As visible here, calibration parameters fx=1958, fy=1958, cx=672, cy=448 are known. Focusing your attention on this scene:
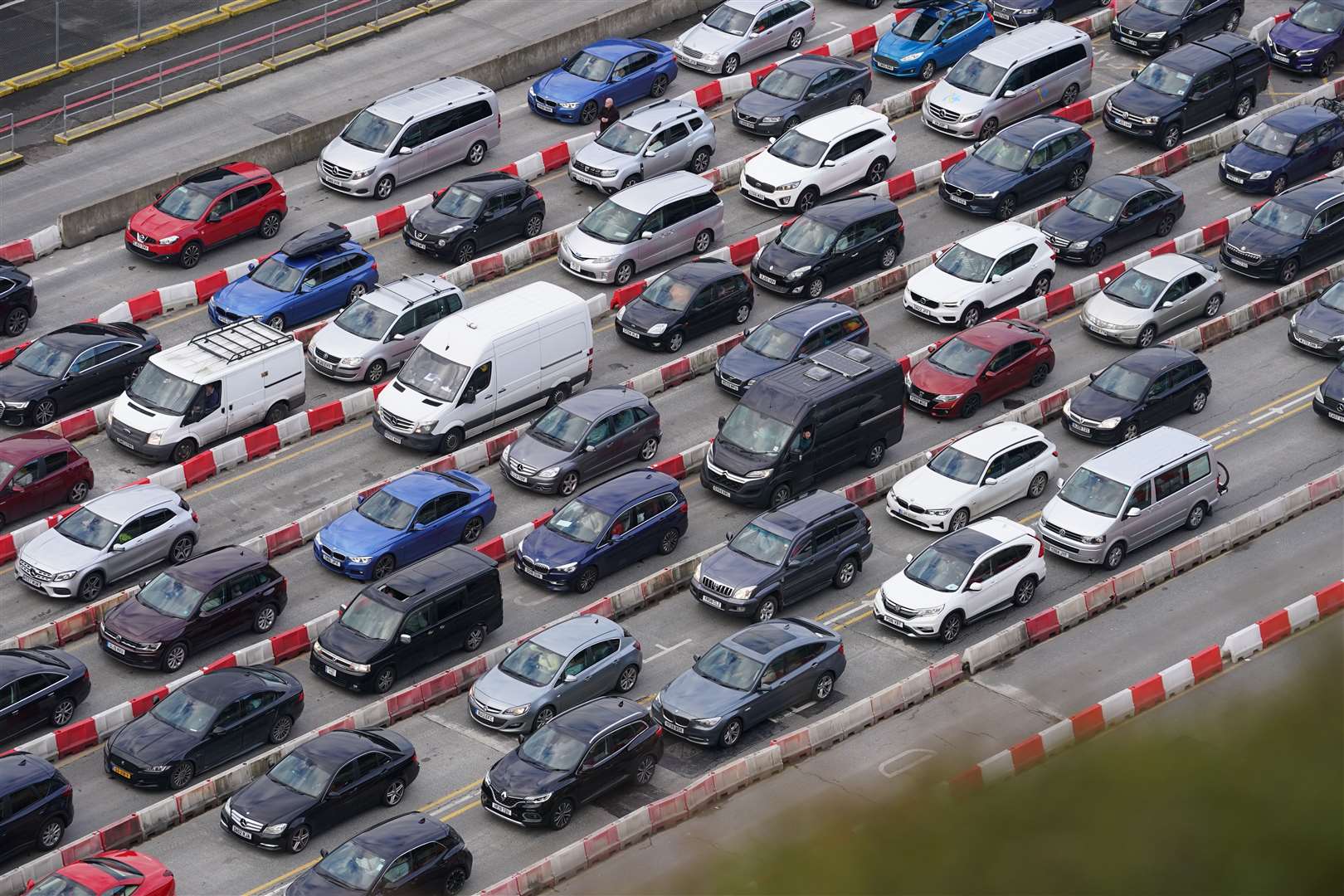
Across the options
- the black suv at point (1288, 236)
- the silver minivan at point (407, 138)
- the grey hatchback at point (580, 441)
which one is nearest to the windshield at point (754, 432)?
the grey hatchback at point (580, 441)

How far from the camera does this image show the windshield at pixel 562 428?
40.0 metres

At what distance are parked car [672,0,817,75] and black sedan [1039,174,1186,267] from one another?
1183cm

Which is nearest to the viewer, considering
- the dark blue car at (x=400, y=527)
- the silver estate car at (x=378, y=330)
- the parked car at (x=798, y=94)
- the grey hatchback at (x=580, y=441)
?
the dark blue car at (x=400, y=527)

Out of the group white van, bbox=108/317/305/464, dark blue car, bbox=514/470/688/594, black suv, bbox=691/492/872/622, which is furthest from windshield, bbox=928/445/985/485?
white van, bbox=108/317/305/464

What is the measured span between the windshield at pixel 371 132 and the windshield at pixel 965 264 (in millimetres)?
14690

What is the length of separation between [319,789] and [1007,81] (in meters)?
30.8

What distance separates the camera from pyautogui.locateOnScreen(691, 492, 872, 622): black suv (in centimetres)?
3594

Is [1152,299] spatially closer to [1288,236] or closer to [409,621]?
[1288,236]

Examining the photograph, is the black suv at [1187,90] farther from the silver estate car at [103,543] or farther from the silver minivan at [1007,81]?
the silver estate car at [103,543]

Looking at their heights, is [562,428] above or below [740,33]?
below

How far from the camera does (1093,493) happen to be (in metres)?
38.0

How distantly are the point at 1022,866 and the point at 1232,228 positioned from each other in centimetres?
4181

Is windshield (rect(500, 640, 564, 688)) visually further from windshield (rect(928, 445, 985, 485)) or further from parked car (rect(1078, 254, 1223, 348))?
parked car (rect(1078, 254, 1223, 348))

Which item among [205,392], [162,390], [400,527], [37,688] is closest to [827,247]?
[400,527]
